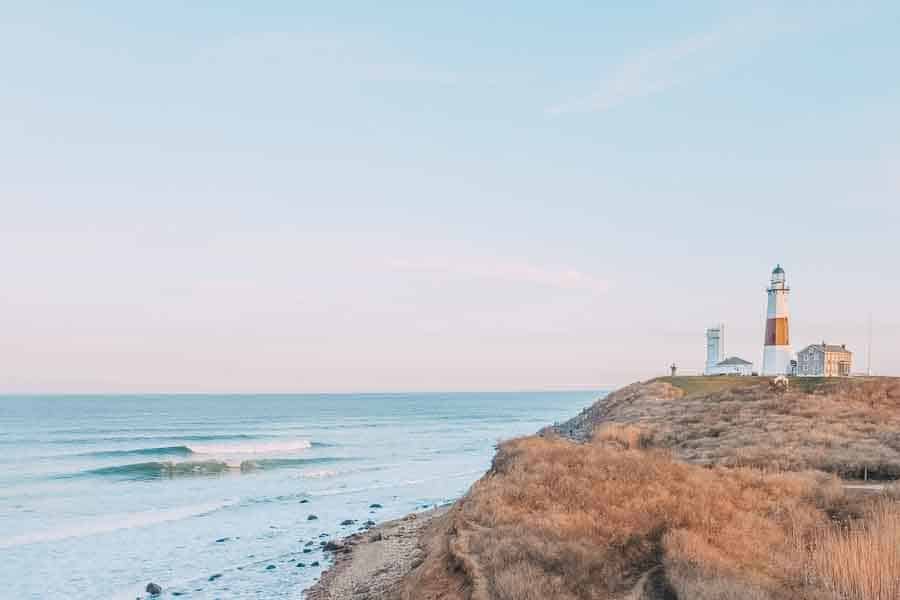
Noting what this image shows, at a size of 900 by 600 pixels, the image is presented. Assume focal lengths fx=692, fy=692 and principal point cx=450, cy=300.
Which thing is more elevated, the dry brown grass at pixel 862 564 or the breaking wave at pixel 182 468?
the dry brown grass at pixel 862 564

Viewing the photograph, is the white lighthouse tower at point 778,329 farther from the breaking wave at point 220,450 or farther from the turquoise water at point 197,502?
the breaking wave at point 220,450

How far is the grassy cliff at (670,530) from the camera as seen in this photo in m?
9.27

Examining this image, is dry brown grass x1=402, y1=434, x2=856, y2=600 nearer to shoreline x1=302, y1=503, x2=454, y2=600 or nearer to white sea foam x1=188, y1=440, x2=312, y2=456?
shoreline x1=302, y1=503, x2=454, y2=600

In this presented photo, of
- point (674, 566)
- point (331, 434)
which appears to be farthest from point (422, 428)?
point (674, 566)

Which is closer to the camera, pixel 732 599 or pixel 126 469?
pixel 732 599

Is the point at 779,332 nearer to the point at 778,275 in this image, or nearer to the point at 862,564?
the point at 778,275

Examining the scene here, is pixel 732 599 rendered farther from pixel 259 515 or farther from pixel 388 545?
pixel 259 515

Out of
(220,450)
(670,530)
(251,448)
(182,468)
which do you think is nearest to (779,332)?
(182,468)

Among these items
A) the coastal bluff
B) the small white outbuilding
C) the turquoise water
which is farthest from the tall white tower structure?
the coastal bluff

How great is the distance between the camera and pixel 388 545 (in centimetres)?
2111

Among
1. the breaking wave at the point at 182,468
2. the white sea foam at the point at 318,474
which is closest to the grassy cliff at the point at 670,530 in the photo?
the white sea foam at the point at 318,474

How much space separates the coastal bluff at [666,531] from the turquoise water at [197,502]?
13.3ft

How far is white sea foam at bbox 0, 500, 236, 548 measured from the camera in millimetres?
24531

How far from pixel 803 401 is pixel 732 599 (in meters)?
29.8
